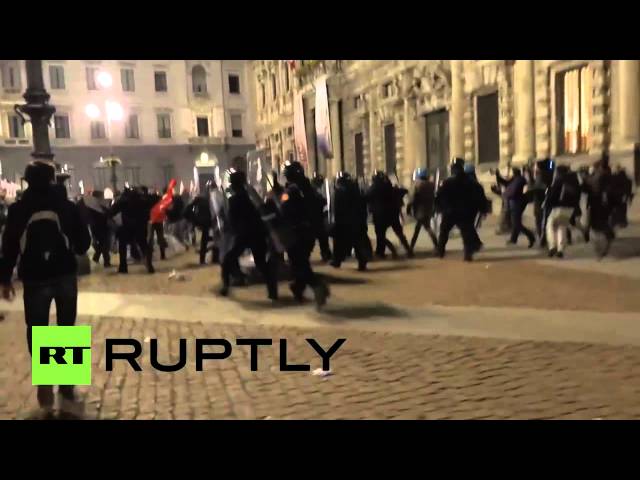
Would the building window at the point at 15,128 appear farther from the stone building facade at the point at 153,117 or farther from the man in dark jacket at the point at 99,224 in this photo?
the man in dark jacket at the point at 99,224

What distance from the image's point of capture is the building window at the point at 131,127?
48844mm

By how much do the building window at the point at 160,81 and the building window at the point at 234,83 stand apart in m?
5.13

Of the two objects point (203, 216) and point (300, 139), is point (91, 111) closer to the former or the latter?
point (300, 139)

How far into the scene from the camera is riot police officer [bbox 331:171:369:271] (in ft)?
36.1

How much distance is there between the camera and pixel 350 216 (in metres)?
11.1

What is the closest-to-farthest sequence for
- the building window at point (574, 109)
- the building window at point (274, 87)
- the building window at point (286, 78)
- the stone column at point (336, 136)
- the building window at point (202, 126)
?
the building window at point (574, 109), the stone column at point (336, 136), the building window at point (286, 78), the building window at point (274, 87), the building window at point (202, 126)

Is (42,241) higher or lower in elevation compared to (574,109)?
lower

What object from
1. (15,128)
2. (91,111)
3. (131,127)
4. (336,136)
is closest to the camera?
(336,136)

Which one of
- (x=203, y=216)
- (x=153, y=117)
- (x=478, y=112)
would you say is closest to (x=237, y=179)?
(x=203, y=216)

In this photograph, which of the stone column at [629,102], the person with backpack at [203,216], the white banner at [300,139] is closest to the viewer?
the person with backpack at [203,216]

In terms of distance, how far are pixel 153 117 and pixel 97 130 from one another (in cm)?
476

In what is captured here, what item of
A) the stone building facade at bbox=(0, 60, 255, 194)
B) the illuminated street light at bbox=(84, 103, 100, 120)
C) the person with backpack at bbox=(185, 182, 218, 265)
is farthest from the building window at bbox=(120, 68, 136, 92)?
the person with backpack at bbox=(185, 182, 218, 265)

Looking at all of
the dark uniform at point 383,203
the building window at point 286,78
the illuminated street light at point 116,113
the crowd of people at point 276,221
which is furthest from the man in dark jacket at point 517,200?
the illuminated street light at point 116,113

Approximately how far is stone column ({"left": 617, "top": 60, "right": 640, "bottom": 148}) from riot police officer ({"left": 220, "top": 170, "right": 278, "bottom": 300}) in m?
10.3
